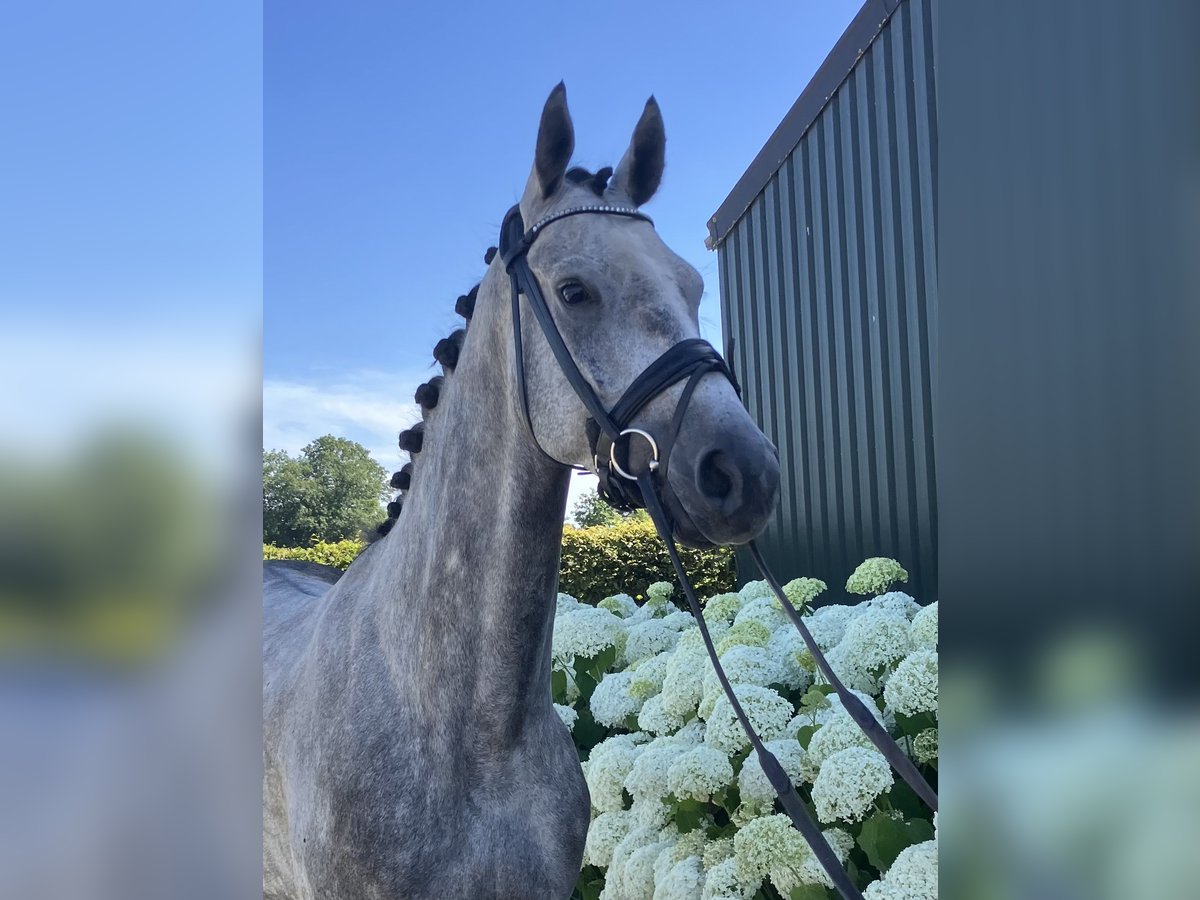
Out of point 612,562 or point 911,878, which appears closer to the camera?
point 911,878

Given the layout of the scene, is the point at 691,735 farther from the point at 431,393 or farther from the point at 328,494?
the point at 431,393

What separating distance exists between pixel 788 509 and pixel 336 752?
4544 millimetres

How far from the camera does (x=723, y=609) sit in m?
3.83

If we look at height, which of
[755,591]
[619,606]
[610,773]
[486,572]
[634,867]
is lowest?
[634,867]

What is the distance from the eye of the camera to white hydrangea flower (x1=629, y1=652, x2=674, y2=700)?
3.29 m

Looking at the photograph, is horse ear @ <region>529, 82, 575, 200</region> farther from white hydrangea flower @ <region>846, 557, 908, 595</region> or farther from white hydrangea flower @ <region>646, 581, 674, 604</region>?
white hydrangea flower @ <region>646, 581, 674, 604</region>

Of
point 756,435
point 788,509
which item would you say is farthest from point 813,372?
point 756,435

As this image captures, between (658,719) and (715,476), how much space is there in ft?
6.13

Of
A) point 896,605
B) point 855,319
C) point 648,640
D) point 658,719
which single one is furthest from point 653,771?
point 855,319

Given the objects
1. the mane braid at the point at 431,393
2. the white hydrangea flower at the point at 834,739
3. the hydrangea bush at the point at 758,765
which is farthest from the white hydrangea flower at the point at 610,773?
the mane braid at the point at 431,393

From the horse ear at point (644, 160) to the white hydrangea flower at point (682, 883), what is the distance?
1.87 m
